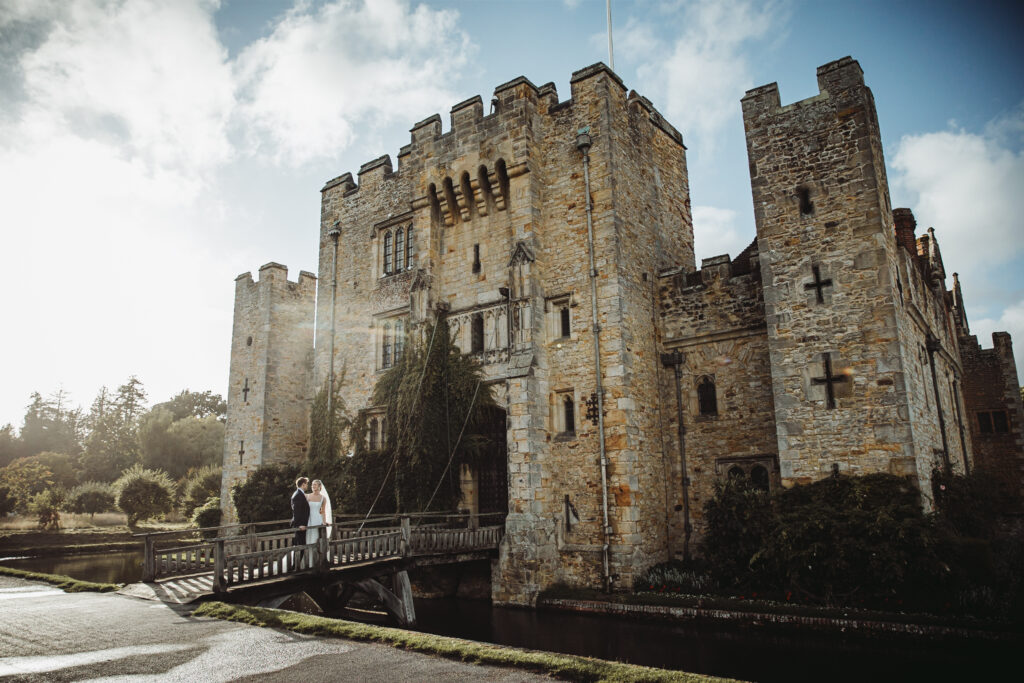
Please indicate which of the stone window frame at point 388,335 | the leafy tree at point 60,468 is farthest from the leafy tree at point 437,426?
the leafy tree at point 60,468

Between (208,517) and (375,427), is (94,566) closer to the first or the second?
(208,517)

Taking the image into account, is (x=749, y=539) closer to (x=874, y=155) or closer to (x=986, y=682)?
(x=986, y=682)

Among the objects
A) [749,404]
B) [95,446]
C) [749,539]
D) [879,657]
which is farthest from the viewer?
[95,446]

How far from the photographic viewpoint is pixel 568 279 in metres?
16.8

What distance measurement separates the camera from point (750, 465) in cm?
1528

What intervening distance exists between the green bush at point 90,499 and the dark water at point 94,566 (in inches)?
490

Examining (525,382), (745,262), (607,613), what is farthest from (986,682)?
(745,262)

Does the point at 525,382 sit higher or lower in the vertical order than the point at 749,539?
higher

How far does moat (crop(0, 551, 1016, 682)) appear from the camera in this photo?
8.87 m

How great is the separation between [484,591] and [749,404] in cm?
820

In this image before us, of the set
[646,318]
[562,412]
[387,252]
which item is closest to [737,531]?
[562,412]

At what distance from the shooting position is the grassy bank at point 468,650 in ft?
19.3

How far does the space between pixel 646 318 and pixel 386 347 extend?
902 cm

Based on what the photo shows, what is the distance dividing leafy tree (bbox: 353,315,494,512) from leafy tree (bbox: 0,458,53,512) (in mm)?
28218
